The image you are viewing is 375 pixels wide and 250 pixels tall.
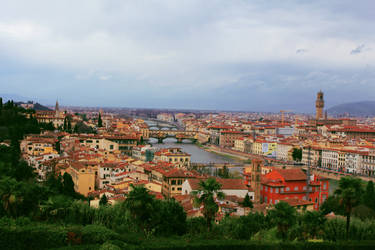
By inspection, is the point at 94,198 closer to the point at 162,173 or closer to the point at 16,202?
the point at 162,173

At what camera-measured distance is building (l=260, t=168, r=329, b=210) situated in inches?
667

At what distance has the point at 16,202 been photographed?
24.6 ft

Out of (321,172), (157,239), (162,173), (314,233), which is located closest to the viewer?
(157,239)

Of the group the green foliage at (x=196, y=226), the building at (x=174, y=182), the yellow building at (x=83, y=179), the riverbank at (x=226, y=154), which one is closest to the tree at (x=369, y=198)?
the building at (x=174, y=182)

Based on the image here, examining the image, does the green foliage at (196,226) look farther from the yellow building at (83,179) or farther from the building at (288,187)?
the yellow building at (83,179)

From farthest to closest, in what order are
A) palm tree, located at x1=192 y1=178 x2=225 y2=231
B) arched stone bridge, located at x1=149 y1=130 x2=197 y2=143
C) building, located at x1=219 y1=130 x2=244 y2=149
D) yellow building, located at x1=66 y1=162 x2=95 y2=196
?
1. arched stone bridge, located at x1=149 y1=130 x2=197 y2=143
2. building, located at x1=219 y1=130 x2=244 y2=149
3. yellow building, located at x1=66 y1=162 x2=95 y2=196
4. palm tree, located at x1=192 y1=178 x2=225 y2=231

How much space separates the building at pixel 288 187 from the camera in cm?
1695

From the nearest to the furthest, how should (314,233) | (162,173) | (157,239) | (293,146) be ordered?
(157,239) → (314,233) → (162,173) → (293,146)

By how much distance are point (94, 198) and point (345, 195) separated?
9474mm

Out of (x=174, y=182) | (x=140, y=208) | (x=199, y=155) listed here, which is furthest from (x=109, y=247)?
(x=199, y=155)

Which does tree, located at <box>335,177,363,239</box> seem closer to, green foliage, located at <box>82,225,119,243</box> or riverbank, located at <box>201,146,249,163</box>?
green foliage, located at <box>82,225,119,243</box>

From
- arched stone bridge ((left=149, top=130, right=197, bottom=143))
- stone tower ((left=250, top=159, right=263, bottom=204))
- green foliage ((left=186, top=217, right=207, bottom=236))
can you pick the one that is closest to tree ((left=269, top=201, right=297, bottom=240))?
green foliage ((left=186, top=217, right=207, bottom=236))

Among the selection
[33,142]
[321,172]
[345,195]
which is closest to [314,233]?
[345,195]

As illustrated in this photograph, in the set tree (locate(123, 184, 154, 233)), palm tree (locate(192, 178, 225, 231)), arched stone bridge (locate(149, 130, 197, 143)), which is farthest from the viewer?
arched stone bridge (locate(149, 130, 197, 143))
